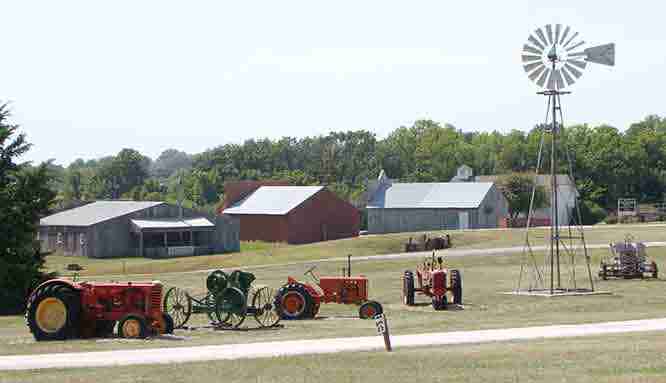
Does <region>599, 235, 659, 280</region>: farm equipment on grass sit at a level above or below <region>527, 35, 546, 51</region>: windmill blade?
below

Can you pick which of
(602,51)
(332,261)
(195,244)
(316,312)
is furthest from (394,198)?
(316,312)

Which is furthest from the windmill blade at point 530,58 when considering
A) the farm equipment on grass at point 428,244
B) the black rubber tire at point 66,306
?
the farm equipment on grass at point 428,244

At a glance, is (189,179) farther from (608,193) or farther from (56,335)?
(56,335)

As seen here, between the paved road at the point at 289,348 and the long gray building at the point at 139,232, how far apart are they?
68.4 meters

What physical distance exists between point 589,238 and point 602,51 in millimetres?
35236

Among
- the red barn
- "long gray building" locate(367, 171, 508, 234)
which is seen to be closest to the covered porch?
the red barn

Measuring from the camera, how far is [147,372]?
2173cm

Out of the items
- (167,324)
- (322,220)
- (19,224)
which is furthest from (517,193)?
(167,324)

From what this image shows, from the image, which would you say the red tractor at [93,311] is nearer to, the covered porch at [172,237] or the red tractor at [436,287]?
the red tractor at [436,287]

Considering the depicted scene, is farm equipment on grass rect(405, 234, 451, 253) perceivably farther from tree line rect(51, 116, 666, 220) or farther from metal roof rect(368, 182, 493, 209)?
tree line rect(51, 116, 666, 220)

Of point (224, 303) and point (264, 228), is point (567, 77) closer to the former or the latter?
point (224, 303)

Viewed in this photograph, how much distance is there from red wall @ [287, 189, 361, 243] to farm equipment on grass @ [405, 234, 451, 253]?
24719mm

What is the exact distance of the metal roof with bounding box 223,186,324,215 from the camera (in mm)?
108250

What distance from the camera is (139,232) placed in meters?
95.6
